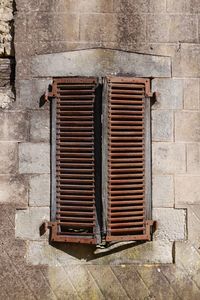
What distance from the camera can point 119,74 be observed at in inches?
219


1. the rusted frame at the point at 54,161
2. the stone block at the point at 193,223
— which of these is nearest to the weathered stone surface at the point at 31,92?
the rusted frame at the point at 54,161

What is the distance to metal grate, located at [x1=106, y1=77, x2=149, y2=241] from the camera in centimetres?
539

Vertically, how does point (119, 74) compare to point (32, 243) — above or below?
above

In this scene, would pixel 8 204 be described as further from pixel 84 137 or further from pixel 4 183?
pixel 84 137

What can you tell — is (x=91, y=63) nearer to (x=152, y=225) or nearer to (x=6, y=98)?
(x=6, y=98)

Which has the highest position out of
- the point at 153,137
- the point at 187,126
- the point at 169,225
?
the point at 187,126

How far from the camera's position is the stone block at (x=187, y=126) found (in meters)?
5.59

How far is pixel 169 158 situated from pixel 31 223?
1.70m

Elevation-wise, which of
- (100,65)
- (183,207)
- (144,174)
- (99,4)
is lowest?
(183,207)

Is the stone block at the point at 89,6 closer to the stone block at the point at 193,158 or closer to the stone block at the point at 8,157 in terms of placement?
the stone block at the point at 8,157

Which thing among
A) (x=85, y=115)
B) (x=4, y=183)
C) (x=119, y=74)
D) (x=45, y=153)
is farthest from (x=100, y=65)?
(x=4, y=183)

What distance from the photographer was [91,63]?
5559mm

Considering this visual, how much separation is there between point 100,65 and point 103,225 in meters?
1.76

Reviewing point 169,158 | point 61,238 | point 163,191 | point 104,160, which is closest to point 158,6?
point 169,158
